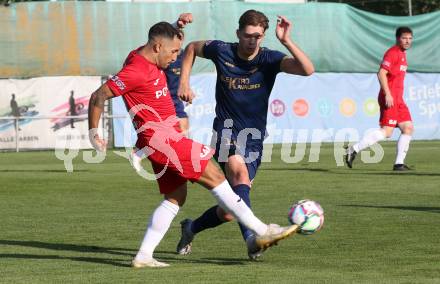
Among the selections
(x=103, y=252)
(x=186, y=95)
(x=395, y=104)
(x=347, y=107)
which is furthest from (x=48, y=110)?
(x=186, y=95)

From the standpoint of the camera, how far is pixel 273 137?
30844 mm

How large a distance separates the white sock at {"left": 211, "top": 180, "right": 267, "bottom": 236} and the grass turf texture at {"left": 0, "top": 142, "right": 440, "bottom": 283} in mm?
309

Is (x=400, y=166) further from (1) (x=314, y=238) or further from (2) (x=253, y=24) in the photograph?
(2) (x=253, y=24)

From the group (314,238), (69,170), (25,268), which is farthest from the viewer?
(69,170)

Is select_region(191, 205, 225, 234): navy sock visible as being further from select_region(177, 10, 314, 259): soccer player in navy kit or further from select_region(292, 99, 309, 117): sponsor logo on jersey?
select_region(292, 99, 309, 117): sponsor logo on jersey

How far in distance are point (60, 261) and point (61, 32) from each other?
67.3ft

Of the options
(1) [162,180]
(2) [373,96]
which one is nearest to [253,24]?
(1) [162,180]

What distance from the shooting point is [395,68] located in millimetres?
20000

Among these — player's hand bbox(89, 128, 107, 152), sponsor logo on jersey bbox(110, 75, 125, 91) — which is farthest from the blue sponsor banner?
player's hand bbox(89, 128, 107, 152)

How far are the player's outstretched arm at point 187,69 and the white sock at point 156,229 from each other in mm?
1121

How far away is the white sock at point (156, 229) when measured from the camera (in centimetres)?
849

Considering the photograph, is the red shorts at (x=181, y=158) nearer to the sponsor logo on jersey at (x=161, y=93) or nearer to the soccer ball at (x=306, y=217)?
the sponsor logo on jersey at (x=161, y=93)

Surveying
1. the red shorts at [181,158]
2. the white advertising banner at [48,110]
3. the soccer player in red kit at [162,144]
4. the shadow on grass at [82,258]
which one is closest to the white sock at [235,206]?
the soccer player in red kit at [162,144]

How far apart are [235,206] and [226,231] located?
2462 mm
